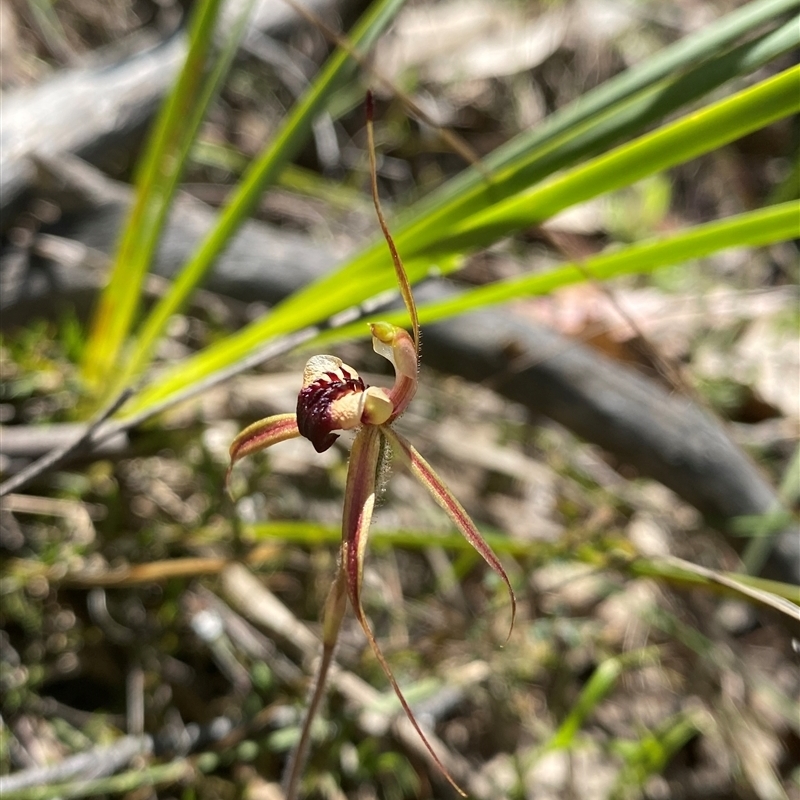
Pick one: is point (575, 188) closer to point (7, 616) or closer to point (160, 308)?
point (160, 308)

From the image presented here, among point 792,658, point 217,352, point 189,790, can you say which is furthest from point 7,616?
point 792,658

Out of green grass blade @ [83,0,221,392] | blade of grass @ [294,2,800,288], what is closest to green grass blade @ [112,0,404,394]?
green grass blade @ [83,0,221,392]

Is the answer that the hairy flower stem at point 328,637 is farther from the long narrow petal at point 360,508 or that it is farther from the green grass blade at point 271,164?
the green grass blade at point 271,164

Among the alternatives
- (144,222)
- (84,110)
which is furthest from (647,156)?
(84,110)

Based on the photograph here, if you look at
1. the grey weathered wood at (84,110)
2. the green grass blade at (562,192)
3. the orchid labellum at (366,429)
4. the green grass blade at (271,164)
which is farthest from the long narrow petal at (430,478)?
the grey weathered wood at (84,110)

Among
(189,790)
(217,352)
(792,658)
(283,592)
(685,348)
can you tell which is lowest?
(792,658)

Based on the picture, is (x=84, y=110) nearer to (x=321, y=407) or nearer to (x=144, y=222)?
(x=144, y=222)

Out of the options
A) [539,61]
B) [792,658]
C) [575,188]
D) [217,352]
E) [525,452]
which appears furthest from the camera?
[539,61]
